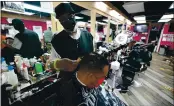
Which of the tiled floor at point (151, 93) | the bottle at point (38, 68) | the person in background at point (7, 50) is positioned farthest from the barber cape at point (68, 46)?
the tiled floor at point (151, 93)

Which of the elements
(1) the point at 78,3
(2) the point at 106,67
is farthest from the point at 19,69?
(1) the point at 78,3

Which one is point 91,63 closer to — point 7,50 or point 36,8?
point 7,50

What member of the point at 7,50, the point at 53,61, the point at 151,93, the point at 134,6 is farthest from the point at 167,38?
the point at 7,50

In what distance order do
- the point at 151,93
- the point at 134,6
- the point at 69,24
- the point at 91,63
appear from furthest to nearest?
1. the point at 134,6
2. the point at 151,93
3. the point at 69,24
4. the point at 91,63

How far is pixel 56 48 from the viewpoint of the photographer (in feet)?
3.35

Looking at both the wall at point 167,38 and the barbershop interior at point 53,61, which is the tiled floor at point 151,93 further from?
the wall at point 167,38

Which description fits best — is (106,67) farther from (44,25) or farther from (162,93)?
(162,93)

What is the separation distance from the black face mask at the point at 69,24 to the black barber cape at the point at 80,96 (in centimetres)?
50

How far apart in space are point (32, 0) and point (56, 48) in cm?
100

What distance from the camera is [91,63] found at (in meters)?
0.65

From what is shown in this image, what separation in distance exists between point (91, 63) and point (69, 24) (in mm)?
515

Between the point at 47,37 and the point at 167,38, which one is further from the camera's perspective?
the point at 167,38

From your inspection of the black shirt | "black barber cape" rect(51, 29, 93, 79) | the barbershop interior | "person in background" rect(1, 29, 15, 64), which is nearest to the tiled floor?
the barbershop interior

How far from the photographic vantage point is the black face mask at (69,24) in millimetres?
962
